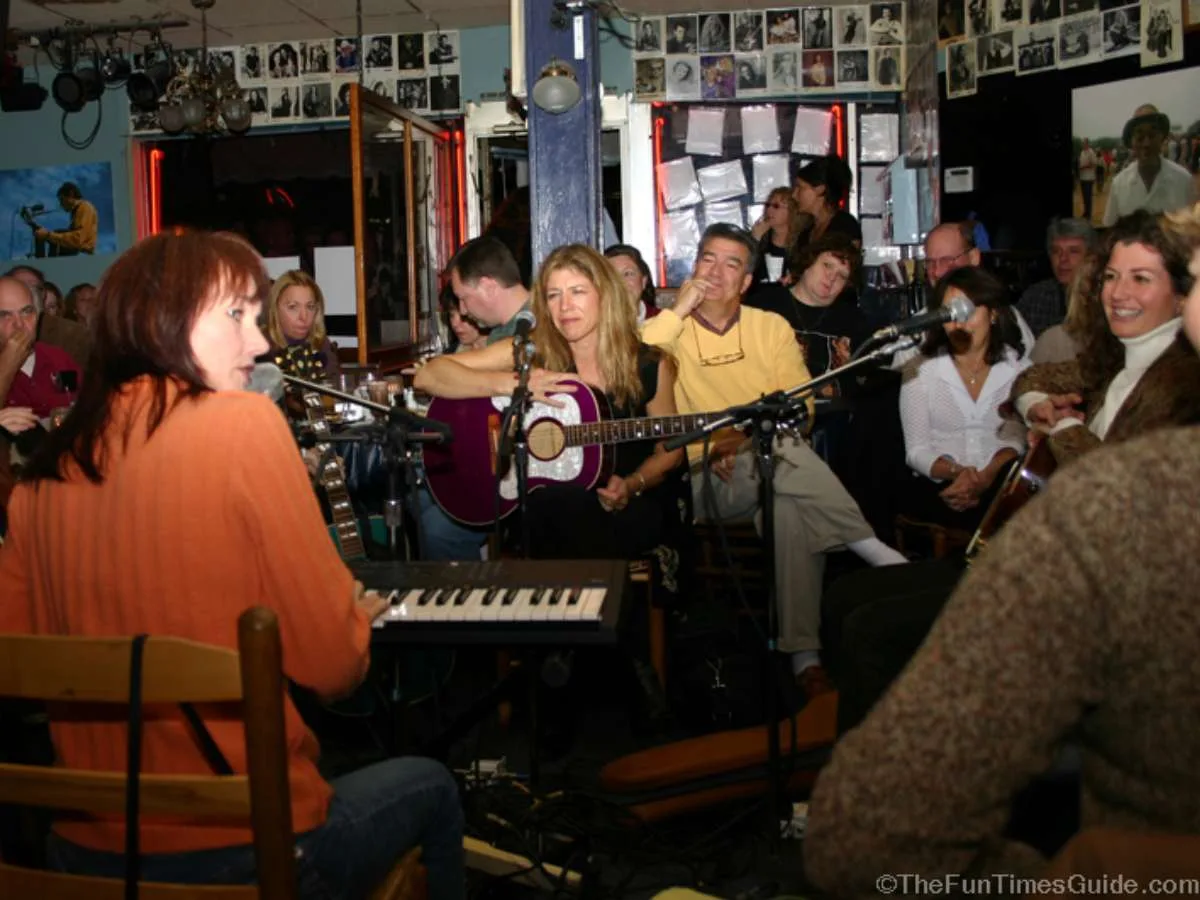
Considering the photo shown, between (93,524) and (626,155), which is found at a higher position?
(626,155)

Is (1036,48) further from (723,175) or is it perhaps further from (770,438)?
(770,438)

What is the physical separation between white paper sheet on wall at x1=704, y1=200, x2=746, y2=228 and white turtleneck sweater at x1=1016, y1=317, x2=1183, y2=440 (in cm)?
525

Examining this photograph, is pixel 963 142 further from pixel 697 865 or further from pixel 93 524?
pixel 93 524

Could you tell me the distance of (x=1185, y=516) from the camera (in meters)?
0.91

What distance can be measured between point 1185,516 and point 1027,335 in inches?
152

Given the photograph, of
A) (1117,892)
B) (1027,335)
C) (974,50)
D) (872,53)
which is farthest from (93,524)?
(872,53)

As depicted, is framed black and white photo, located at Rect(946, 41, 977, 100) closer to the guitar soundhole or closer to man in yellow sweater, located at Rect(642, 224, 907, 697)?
man in yellow sweater, located at Rect(642, 224, 907, 697)

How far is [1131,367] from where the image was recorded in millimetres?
2852

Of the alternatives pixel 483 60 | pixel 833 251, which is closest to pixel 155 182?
pixel 483 60

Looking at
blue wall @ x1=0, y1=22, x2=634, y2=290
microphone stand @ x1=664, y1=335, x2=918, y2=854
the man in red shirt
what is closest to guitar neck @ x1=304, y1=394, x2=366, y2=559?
microphone stand @ x1=664, y1=335, x2=918, y2=854

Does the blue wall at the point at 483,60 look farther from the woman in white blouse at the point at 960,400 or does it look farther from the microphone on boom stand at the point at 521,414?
the microphone on boom stand at the point at 521,414

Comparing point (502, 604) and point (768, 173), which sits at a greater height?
point (768, 173)

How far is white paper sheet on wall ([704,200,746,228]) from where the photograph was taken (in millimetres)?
7949

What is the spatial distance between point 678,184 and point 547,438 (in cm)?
460
